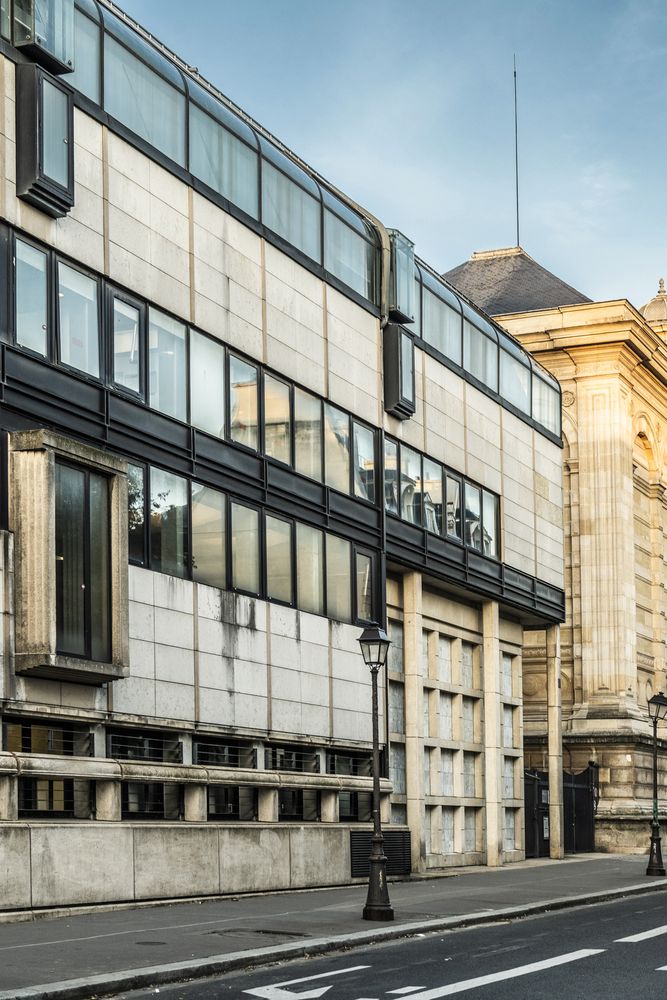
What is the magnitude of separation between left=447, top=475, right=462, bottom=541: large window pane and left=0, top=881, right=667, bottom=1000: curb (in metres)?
16.1

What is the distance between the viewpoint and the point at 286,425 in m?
33.9

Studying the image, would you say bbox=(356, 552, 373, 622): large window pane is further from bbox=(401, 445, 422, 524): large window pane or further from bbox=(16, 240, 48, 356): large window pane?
bbox=(16, 240, 48, 356): large window pane

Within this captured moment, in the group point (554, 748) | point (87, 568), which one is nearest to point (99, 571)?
point (87, 568)

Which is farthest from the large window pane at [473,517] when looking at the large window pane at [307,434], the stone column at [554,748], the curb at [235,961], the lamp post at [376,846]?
the lamp post at [376,846]

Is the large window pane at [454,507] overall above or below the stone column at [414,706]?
above

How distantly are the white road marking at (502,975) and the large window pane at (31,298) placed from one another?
1281cm

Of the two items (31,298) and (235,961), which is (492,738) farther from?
(235,961)

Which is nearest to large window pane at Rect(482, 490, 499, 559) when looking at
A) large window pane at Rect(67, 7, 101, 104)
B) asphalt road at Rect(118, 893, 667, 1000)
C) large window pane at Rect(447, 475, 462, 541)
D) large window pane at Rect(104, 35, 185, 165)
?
large window pane at Rect(447, 475, 462, 541)

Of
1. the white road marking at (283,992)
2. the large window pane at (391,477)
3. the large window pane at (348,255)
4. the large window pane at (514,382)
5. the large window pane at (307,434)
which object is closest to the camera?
the white road marking at (283,992)

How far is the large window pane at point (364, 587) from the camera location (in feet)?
121

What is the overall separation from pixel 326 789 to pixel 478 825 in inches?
469

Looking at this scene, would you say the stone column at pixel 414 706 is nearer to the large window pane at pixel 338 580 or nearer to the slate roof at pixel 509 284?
the large window pane at pixel 338 580

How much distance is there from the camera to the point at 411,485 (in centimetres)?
4031

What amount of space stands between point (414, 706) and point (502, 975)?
2341 centimetres
